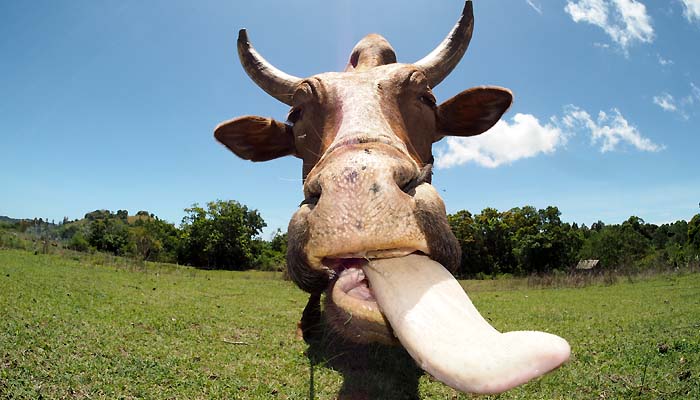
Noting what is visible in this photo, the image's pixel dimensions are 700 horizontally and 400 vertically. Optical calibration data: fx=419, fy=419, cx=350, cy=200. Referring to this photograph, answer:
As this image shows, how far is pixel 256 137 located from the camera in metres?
4.03

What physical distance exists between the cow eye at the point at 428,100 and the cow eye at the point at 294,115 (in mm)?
1000

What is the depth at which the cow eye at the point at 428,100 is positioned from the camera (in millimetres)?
3372

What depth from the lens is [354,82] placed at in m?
3.03

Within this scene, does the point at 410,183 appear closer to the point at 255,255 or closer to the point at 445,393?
the point at 445,393

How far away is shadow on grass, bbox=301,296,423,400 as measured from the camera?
4270 millimetres

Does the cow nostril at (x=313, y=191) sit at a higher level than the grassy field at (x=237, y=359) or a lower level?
higher

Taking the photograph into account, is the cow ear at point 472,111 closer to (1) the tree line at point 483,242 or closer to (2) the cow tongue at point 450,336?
(2) the cow tongue at point 450,336

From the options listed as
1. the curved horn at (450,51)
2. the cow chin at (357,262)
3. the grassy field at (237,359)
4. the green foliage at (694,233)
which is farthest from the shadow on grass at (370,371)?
the green foliage at (694,233)

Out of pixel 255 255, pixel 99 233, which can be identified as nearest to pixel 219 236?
pixel 255 255

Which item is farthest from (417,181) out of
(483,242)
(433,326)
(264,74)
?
(483,242)

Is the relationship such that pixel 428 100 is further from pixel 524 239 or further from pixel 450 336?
pixel 524 239

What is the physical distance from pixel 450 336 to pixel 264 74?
3361mm

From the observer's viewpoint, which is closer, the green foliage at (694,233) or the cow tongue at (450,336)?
the cow tongue at (450,336)

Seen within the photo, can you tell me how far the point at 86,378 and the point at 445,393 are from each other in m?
3.66
